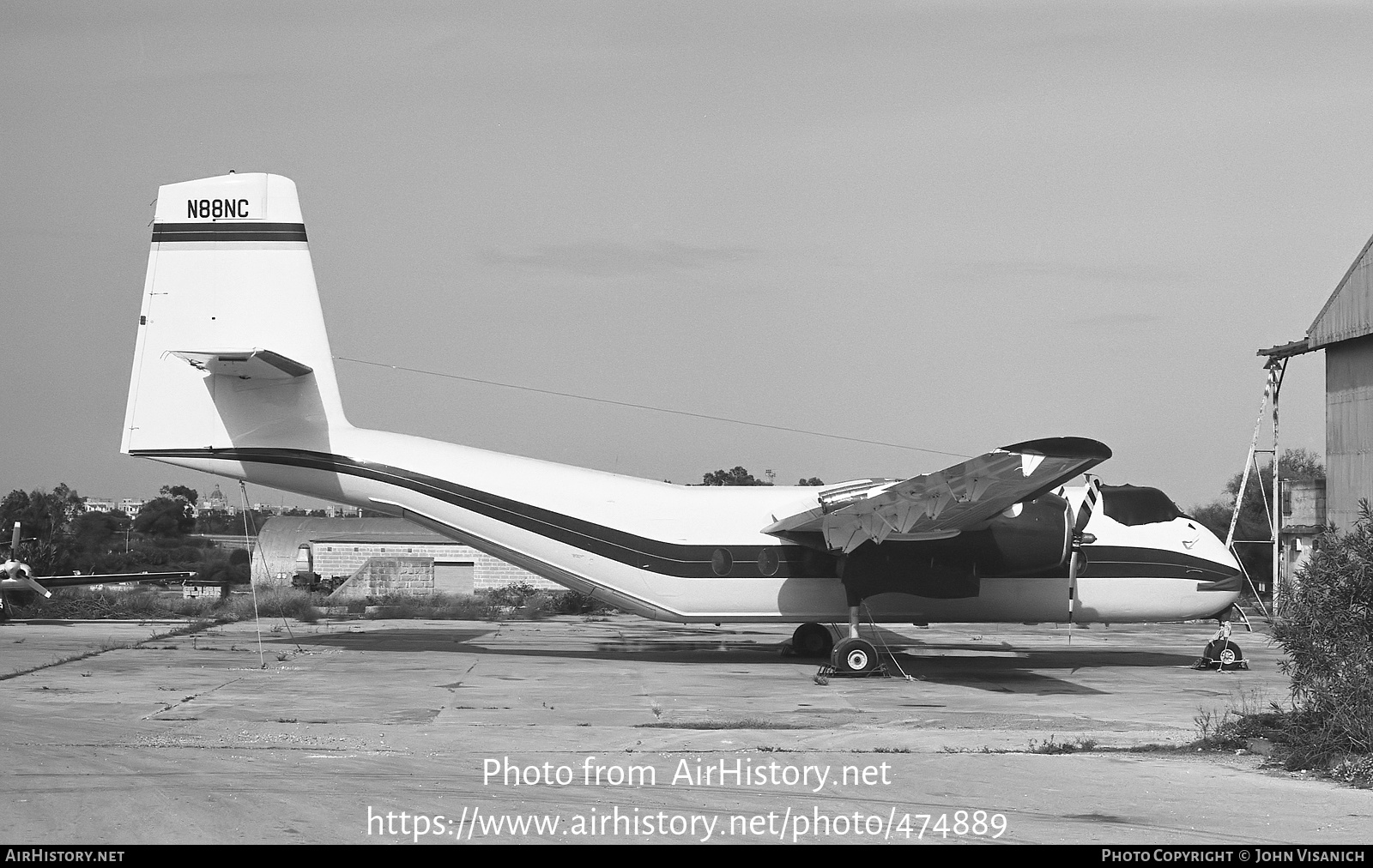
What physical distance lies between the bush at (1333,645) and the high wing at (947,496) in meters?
3.51

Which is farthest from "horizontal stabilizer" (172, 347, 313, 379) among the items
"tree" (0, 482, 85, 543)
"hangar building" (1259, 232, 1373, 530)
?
"tree" (0, 482, 85, 543)

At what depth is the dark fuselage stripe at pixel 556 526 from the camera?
17.6 metres

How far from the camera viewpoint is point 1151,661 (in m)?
19.9

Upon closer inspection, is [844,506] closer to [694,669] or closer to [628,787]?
[694,669]

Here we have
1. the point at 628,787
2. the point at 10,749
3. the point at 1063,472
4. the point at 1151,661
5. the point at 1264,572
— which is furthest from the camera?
the point at 1264,572

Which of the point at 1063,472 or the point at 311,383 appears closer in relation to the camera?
the point at 1063,472

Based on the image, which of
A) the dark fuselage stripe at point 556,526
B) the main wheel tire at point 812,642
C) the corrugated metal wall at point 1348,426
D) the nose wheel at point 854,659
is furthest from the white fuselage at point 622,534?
the corrugated metal wall at point 1348,426

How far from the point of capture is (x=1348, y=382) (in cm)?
2544

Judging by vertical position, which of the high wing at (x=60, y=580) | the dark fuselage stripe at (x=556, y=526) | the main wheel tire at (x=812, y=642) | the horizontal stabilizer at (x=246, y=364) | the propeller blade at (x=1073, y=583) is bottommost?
the main wheel tire at (x=812, y=642)

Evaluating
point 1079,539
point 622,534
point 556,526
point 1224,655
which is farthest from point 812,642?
point 1224,655

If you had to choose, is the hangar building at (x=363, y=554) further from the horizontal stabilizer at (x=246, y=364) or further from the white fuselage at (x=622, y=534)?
the horizontal stabilizer at (x=246, y=364)

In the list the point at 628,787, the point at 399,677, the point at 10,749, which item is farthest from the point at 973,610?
the point at 10,749

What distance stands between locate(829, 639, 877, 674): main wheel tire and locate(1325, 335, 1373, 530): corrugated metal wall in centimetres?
1389
